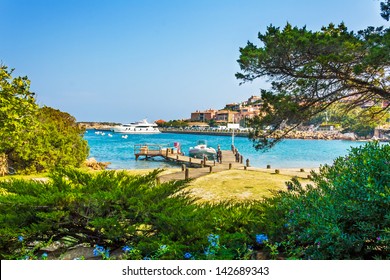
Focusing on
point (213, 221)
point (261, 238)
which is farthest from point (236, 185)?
point (261, 238)

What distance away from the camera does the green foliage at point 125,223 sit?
237 centimetres

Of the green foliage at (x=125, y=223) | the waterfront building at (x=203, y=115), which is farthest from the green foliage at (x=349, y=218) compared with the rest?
the waterfront building at (x=203, y=115)

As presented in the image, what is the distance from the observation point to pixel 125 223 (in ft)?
8.56

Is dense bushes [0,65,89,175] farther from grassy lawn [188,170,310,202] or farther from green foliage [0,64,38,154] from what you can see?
grassy lawn [188,170,310,202]

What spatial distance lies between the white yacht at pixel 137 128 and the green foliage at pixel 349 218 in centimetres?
5244

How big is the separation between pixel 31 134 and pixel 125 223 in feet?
33.4

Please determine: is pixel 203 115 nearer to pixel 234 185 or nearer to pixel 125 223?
pixel 234 185

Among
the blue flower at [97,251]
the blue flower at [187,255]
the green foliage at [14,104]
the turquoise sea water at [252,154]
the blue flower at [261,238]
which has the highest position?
the green foliage at [14,104]

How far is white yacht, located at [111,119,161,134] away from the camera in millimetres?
54062

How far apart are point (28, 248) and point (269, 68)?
699cm

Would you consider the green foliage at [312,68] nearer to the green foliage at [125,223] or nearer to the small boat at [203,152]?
the green foliage at [125,223]

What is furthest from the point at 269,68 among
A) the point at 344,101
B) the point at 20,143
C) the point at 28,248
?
the point at 20,143

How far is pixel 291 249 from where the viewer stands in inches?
92.7
